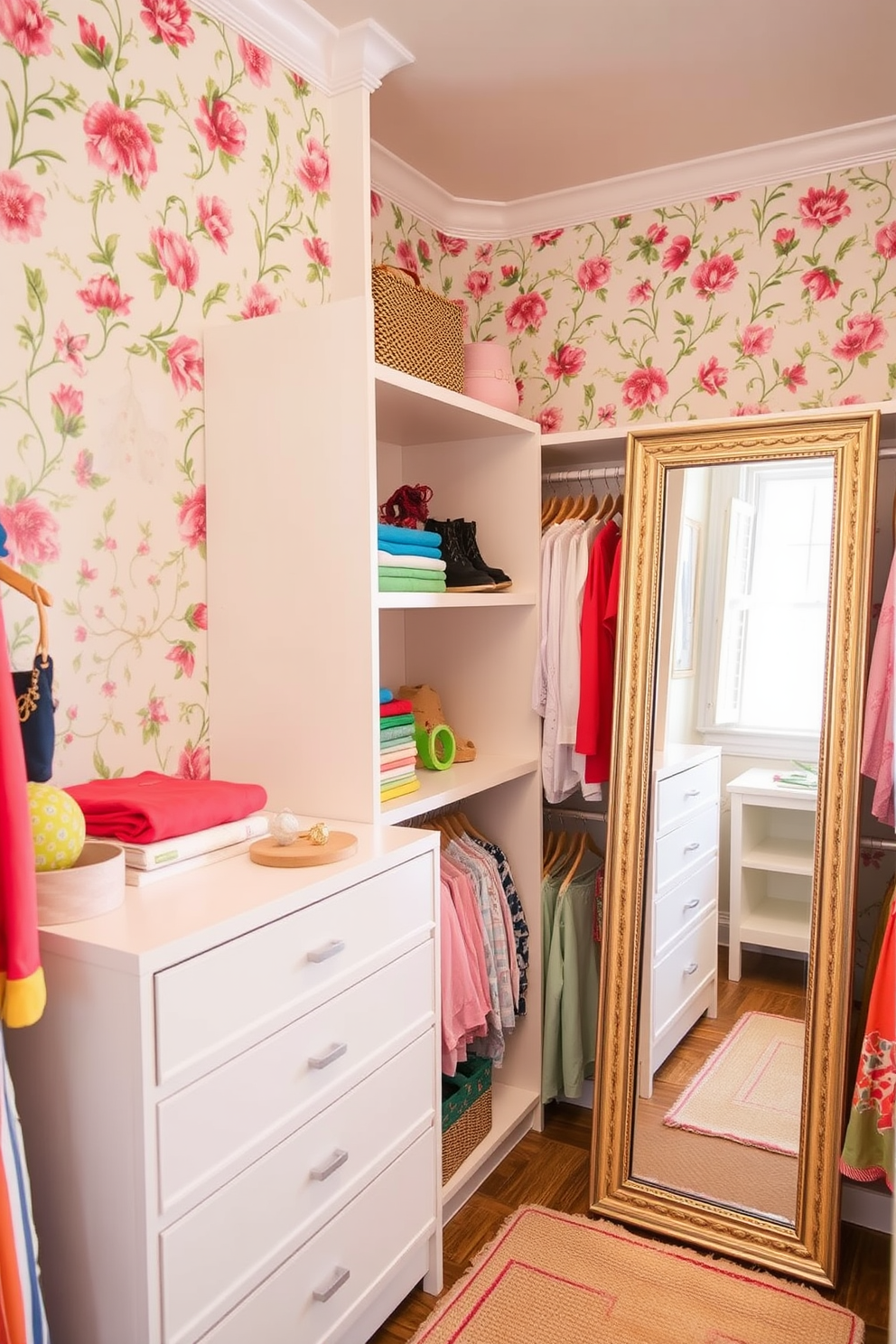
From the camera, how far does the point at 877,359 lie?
251 centimetres

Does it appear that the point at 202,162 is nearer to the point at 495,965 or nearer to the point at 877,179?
the point at 877,179

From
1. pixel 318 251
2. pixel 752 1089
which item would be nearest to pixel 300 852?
pixel 752 1089

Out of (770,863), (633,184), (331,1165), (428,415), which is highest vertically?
(633,184)

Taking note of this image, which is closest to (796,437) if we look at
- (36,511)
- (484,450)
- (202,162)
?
(484,450)

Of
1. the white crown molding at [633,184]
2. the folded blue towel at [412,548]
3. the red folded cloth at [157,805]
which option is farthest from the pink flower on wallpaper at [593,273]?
the red folded cloth at [157,805]

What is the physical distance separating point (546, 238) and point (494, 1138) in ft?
8.19

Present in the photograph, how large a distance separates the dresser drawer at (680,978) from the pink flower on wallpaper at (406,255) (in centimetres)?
194

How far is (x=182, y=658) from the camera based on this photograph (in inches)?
78.2

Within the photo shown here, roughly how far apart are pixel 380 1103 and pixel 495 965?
2.41ft

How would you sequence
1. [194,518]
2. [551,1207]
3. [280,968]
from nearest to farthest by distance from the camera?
[280,968] → [194,518] → [551,1207]

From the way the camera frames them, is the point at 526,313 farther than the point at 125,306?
Yes

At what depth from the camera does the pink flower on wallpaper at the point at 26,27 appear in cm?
155

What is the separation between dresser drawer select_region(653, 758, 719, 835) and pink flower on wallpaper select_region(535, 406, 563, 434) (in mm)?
1151

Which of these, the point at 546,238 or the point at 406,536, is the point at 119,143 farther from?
the point at 546,238
